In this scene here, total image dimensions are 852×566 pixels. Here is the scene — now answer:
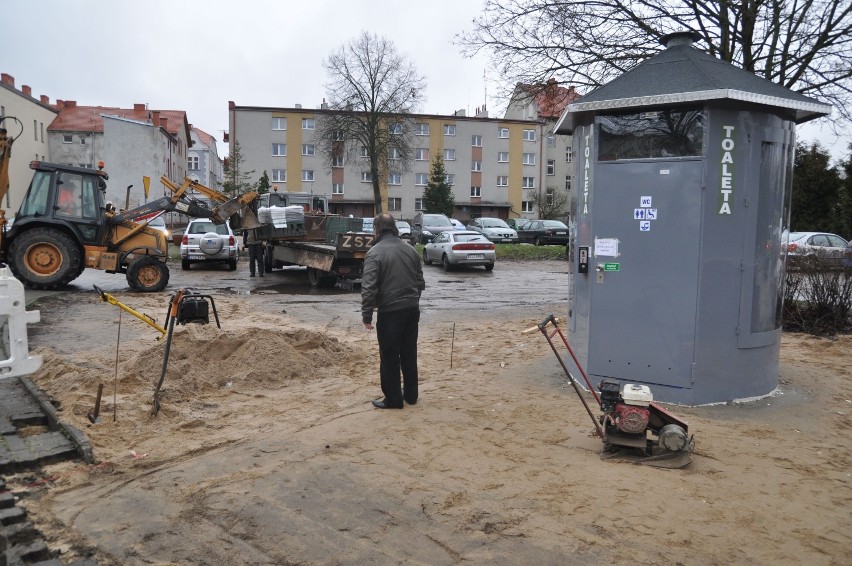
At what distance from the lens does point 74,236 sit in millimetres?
16031

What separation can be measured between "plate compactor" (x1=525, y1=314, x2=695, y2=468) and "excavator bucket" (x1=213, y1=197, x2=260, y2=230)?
14.9 m

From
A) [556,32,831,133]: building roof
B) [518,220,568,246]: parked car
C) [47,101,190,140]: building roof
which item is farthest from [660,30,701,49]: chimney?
[47,101,190,140]: building roof

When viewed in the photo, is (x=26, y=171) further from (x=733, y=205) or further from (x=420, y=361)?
(x=733, y=205)

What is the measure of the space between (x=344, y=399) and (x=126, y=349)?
4413mm

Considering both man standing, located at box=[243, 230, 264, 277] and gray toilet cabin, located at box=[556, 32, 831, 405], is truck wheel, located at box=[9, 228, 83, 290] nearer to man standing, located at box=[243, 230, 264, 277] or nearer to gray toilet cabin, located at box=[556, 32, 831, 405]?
man standing, located at box=[243, 230, 264, 277]

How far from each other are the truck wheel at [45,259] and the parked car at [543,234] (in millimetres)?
26019

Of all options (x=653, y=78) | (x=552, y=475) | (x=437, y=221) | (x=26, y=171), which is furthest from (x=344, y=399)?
(x=26, y=171)

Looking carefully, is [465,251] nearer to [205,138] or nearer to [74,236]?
[74,236]

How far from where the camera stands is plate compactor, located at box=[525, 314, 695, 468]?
211 inches

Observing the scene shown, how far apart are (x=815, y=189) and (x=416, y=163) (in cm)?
3470

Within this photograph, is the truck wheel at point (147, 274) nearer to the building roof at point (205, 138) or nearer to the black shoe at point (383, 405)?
the black shoe at point (383, 405)

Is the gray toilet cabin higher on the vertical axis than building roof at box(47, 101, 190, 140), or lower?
lower

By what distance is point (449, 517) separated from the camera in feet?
14.3

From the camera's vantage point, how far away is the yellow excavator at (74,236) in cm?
1556
